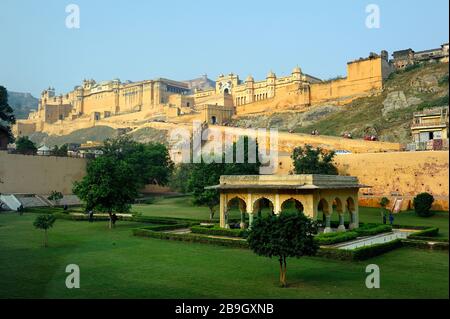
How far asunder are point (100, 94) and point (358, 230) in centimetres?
9398

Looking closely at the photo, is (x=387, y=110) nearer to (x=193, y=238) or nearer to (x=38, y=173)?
(x=38, y=173)

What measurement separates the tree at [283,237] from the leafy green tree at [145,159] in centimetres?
3558

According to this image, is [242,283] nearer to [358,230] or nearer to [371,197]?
[358,230]

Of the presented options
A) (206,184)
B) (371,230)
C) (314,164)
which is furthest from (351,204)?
(314,164)

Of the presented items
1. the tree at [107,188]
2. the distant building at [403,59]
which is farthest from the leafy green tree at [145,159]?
the distant building at [403,59]

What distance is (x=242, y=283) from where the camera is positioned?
487 inches

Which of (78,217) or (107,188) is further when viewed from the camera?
(78,217)

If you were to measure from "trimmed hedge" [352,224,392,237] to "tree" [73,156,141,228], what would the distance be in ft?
43.9

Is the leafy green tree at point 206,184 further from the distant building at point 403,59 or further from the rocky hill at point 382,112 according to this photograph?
the distant building at point 403,59

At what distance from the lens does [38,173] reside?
45.2 meters

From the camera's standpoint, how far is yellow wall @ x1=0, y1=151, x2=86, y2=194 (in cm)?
4212

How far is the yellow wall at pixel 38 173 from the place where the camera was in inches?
1658

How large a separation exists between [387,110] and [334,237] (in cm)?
4202
